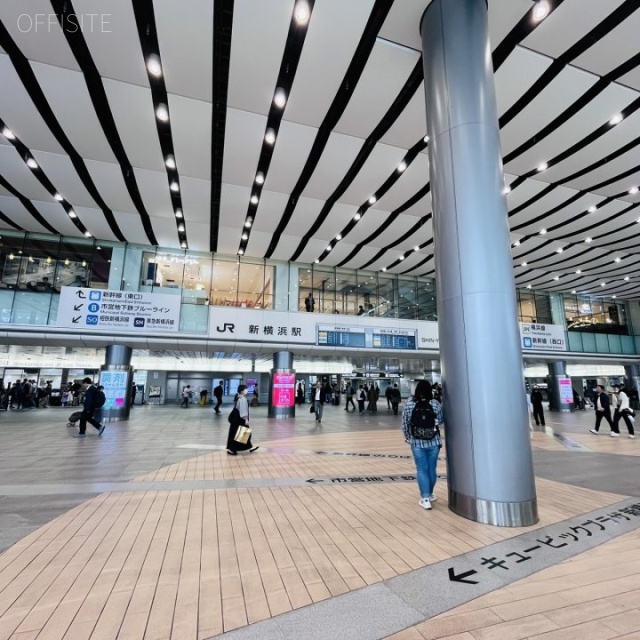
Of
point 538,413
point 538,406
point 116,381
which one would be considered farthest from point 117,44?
point 538,413

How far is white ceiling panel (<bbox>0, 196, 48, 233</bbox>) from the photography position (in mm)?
12406

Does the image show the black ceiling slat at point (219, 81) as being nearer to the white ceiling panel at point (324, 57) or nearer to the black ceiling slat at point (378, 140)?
the white ceiling panel at point (324, 57)

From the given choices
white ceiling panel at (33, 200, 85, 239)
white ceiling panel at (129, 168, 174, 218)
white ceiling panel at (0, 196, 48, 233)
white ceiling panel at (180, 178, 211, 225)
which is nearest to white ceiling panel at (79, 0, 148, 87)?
white ceiling panel at (129, 168, 174, 218)

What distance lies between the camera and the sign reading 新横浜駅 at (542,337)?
2006 centimetres

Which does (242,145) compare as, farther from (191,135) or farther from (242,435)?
(242,435)

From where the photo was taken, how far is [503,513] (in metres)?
3.85

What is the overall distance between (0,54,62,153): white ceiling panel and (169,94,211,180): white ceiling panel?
2.92 metres

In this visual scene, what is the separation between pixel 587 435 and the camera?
37.0 ft

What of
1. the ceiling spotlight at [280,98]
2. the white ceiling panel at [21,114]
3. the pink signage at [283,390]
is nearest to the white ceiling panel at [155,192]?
the white ceiling panel at [21,114]

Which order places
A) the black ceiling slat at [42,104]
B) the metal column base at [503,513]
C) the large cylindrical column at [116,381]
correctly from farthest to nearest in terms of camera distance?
1. the large cylindrical column at [116,381]
2. the black ceiling slat at [42,104]
3. the metal column base at [503,513]

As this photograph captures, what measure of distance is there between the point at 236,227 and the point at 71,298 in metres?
6.92

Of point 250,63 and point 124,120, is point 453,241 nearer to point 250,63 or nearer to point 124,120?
point 250,63

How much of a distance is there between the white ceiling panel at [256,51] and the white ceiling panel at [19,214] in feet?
32.4

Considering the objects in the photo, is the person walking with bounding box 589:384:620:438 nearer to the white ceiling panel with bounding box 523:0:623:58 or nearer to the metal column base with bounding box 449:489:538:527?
the metal column base with bounding box 449:489:538:527
